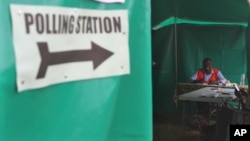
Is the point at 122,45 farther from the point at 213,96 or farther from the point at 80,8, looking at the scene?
the point at 213,96

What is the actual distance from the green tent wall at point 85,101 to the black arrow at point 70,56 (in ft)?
0.30

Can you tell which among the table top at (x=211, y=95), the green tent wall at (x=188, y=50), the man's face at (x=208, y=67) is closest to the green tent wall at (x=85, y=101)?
the table top at (x=211, y=95)

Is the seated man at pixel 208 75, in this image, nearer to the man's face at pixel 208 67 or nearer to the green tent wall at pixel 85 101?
the man's face at pixel 208 67

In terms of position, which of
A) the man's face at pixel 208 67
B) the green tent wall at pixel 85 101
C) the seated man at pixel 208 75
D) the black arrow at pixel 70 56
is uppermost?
the black arrow at pixel 70 56

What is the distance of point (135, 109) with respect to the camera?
1.89 m

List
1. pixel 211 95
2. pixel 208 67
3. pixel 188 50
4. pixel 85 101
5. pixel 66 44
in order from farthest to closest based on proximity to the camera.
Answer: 1. pixel 188 50
2. pixel 208 67
3. pixel 211 95
4. pixel 85 101
5. pixel 66 44

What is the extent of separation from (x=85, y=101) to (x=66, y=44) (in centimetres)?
29

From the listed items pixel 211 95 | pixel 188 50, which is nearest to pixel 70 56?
pixel 211 95

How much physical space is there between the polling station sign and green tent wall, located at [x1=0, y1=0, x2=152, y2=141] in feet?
0.09

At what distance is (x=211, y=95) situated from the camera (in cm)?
631

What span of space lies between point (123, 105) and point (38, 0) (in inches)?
27.5

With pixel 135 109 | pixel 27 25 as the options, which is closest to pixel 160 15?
pixel 135 109

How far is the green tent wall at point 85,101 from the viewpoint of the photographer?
54.2 inches

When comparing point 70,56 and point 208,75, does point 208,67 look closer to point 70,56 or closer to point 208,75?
point 208,75
